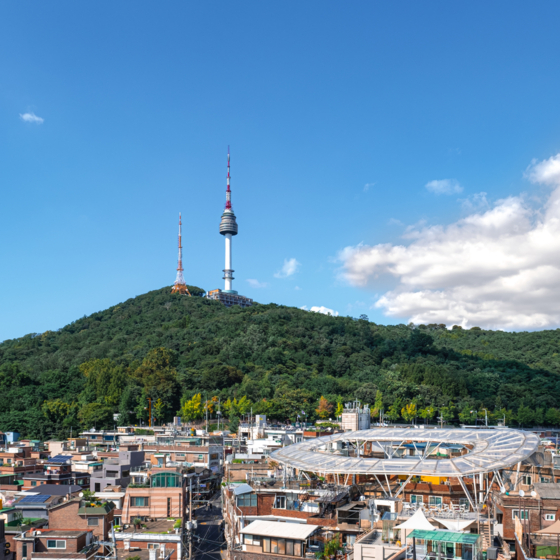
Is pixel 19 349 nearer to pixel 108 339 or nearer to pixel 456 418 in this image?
pixel 108 339

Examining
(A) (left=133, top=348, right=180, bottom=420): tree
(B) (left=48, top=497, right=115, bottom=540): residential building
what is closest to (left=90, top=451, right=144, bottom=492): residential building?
(B) (left=48, top=497, right=115, bottom=540): residential building

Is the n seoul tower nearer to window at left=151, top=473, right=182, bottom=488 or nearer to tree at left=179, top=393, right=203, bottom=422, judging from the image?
tree at left=179, top=393, right=203, bottom=422

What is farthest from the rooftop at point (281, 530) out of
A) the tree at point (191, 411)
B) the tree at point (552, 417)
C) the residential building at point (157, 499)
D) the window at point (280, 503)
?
the tree at point (552, 417)

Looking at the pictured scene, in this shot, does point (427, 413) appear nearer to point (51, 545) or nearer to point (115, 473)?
point (115, 473)

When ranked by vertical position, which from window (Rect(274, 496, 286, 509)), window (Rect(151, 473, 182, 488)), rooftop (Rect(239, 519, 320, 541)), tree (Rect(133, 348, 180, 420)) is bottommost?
window (Rect(274, 496, 286, 509))

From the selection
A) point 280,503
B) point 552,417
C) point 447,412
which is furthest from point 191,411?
point 280,503

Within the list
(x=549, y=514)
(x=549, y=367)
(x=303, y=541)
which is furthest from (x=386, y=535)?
(x=549, y=367)
